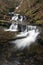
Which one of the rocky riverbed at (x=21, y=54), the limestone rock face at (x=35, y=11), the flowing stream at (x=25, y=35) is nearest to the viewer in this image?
the rocky riverbed at (x=21, y=54)

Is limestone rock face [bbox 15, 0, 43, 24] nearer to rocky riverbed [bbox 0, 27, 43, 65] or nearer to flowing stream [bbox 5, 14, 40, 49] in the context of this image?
flowing stream [bbox 5, 14, 40, 49]

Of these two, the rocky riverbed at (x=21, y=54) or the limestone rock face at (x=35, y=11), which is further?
the limestone rock face at (x=35, y=11)

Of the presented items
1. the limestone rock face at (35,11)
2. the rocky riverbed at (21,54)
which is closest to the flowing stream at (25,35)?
the rocky riverbed at (21,54)

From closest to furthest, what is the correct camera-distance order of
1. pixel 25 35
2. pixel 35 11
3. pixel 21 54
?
pixel 21 54, pixel 25 35, pixel 35 11

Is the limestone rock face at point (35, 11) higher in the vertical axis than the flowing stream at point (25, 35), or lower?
higher

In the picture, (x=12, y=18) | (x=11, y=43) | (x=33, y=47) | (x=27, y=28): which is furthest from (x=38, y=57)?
(x=12, y=18)

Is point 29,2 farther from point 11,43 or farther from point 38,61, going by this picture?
point 38,61

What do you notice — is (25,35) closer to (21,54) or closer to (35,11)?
(21,54)

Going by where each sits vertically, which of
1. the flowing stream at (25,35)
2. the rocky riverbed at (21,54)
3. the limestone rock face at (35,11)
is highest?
the limestone rock face at (35,11)

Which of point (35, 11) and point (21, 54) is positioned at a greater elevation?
point (35, 11)

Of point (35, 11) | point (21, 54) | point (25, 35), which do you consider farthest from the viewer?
A: point (35, 11)

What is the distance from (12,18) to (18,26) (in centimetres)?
1208

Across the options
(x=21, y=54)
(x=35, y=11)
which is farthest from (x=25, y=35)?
(x=35, y=11)

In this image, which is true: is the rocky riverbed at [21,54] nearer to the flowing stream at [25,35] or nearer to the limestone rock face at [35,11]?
the flowing stream at [25,35]
